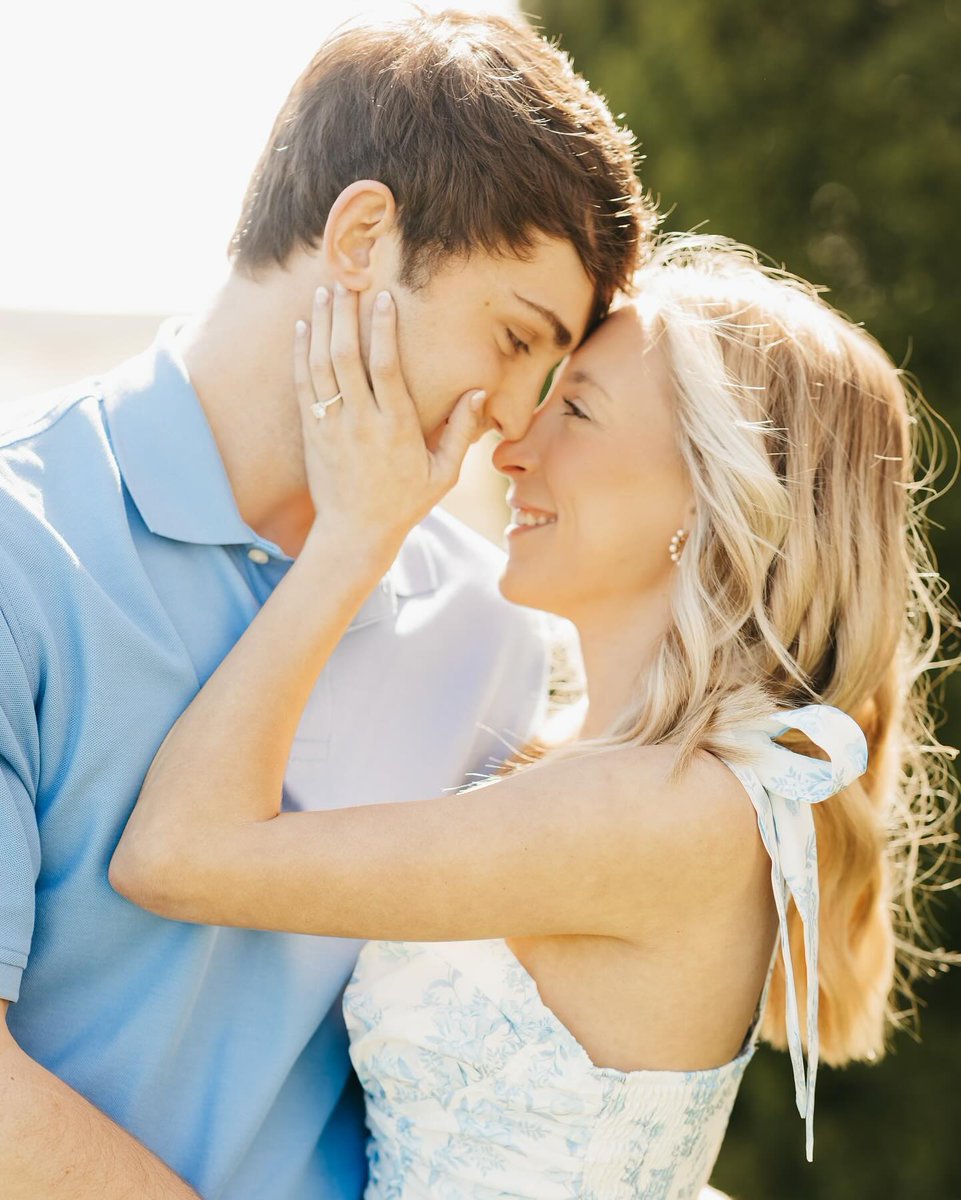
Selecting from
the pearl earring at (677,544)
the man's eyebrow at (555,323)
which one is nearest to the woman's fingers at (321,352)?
the man's eyebrow at (555,323)

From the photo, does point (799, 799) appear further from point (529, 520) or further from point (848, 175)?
point (848, 175)

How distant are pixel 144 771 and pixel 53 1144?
50 centimetres

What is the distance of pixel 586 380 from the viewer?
2.34m

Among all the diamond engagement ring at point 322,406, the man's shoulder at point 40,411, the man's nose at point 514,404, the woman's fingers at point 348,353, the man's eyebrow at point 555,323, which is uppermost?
the man's shoulder at point 40,411

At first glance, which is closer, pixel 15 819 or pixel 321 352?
pixel 15 819

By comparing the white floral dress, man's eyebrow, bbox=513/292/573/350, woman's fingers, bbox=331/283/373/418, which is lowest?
the white floral dress

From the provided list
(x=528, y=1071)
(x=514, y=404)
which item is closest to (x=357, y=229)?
(x=514, y=404)

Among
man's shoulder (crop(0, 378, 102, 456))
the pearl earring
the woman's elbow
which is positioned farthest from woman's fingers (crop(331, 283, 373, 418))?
the woman's elbow

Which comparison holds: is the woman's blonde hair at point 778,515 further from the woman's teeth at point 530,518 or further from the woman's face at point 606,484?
the woman's teeth at point 530,518

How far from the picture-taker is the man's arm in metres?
1.55

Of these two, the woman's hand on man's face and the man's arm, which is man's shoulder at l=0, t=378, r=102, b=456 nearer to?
the woman's hand on man's face

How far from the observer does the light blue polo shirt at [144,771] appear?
1756mm

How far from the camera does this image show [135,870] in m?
1.76

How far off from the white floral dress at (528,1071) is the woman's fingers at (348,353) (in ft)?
2.68
